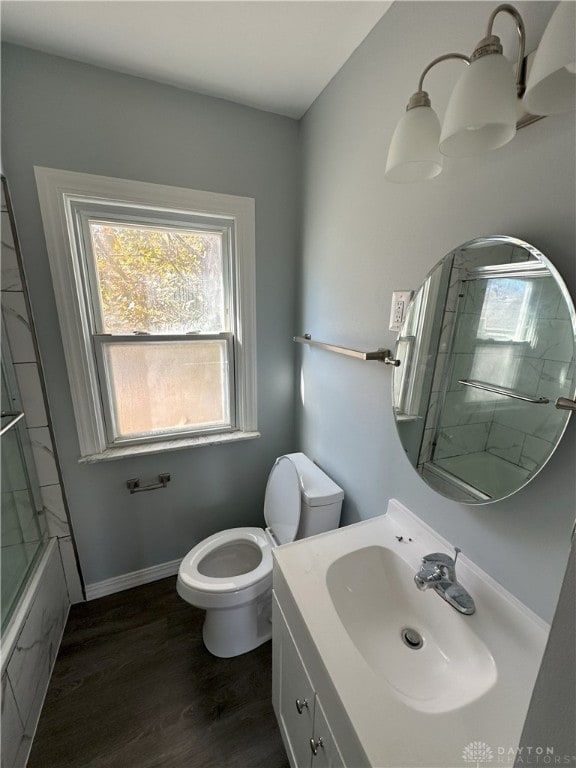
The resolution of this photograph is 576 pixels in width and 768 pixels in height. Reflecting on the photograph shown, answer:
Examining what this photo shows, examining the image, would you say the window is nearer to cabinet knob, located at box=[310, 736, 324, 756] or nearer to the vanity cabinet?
the vanity cabinet

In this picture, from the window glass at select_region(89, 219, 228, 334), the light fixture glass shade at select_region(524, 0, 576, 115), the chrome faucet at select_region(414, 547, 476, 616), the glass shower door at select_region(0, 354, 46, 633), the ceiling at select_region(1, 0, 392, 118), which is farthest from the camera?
the window glass at select_region(89, 219, 228, 334)

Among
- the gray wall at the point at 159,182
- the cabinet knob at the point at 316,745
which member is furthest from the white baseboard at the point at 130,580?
the cabinet knob at the point at 316,745

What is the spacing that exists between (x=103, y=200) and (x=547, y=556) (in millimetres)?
1891

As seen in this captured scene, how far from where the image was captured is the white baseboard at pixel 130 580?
165cm

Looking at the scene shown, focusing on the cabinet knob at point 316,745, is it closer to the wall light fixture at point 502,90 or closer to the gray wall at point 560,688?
the gray wall at point 560,688

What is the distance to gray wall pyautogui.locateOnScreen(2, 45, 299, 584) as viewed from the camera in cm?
119

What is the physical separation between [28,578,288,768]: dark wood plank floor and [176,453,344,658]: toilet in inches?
4.0

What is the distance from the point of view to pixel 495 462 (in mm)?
757

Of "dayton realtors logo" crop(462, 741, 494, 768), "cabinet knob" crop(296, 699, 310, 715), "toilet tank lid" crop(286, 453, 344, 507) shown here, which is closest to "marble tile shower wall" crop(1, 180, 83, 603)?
"toilet tank lid" crop(286, 453, 344, 507)

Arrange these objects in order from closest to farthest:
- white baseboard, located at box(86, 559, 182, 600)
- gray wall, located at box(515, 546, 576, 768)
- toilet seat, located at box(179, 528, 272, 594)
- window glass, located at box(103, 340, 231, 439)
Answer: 1. gray wall, located at box(515, 546, 576, 768)
2. toilet seat, located at box(179, 528, 272, 594)
3. window glass, located at box(103, 340, 231, 439)
4. white baseboard, located at box(86, 559, 182, 600)

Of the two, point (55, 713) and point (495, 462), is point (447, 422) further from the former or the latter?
point (55, 713)

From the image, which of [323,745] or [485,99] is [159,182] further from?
[323,745]

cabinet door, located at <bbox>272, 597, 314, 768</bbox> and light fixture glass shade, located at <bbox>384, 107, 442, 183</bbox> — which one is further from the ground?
light fixture glass shade, located at <bbox>384, 107, 442, 183</bbox>

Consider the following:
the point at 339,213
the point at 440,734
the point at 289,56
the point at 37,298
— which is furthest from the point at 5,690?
the point at 289,56
